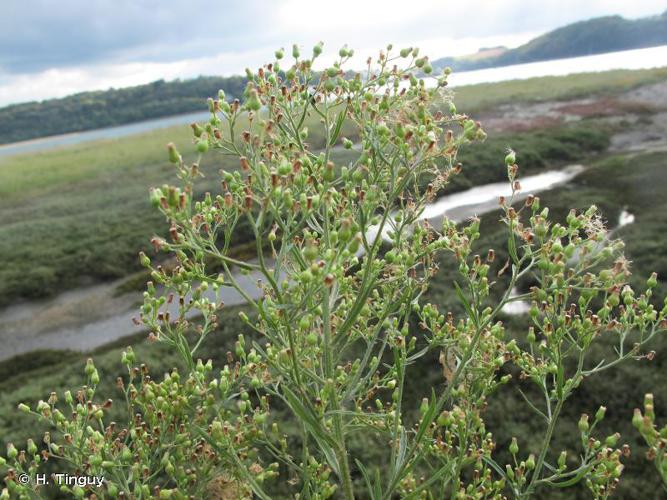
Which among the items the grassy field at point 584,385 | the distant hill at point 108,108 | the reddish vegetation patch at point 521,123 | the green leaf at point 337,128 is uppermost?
the distant hill at point 108,108

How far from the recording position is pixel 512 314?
1370 cm

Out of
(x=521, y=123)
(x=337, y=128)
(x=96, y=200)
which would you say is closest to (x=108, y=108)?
(x=96, y=200)

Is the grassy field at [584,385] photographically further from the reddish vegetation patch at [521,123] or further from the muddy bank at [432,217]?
the reddish vegetation patch at [521,123]

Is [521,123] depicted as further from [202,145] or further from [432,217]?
[202,145]

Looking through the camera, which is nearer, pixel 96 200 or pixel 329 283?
pixel 329 283

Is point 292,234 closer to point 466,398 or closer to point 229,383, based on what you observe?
point 229,383

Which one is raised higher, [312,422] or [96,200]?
[312,422]

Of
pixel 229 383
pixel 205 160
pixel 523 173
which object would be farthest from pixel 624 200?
pixel 205 160

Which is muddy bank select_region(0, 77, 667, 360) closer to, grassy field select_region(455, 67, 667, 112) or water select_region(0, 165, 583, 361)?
water select_region(0, 165, 583, 361)

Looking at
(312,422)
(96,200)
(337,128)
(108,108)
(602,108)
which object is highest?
(108,108)

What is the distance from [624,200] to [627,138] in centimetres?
1830

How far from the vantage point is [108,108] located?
14788 centimetres

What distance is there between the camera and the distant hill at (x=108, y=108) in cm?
13738

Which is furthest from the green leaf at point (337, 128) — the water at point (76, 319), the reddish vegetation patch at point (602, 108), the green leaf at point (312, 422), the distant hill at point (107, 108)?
the distant hill at point (107, 108)
